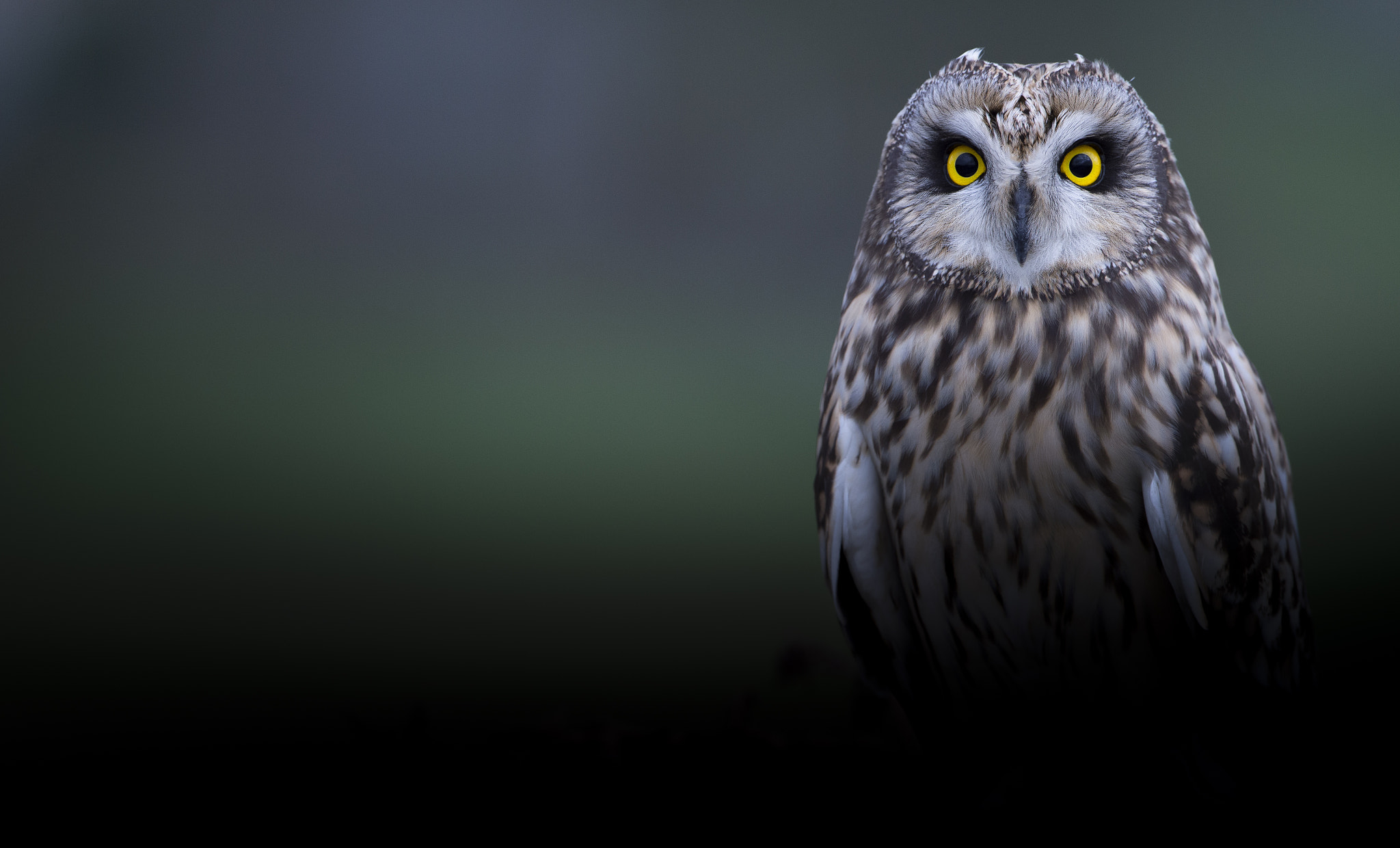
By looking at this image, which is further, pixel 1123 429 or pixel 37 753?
pixel 37 753

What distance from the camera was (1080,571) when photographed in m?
1.02

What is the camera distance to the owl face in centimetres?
87

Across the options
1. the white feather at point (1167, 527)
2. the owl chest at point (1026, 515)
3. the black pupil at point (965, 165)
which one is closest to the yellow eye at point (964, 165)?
the black pupil at point (965, 165)

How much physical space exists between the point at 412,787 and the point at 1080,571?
92cm

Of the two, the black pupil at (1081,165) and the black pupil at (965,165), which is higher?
the black pupil at (965,165)

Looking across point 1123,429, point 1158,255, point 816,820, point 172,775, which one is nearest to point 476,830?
point 816,820

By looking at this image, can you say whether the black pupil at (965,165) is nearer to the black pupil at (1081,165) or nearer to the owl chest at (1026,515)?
the black pupil at (1081,165)

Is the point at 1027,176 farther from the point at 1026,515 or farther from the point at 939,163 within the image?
the point at 1026,515

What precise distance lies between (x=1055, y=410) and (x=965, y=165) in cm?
28

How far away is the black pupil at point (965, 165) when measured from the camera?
3.04 ft

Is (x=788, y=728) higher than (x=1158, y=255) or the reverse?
the reverse

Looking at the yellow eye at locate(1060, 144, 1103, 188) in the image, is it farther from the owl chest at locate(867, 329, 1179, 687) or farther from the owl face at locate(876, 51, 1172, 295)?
the owl chest at locate(867, 329, 1179, 687)

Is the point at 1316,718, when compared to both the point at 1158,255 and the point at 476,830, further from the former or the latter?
the point at 476,830

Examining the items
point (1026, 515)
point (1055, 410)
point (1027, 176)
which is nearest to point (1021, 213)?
point (1027, 176)
